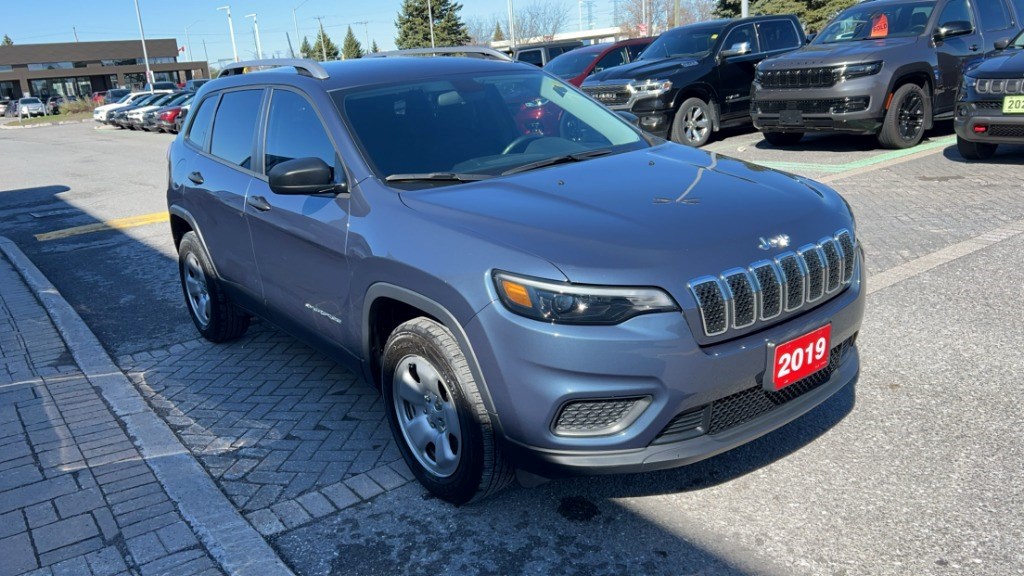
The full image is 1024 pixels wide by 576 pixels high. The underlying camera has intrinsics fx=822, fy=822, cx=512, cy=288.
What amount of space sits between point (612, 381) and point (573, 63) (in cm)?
1401

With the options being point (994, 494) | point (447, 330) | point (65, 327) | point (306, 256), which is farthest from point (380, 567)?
point (65, 327)

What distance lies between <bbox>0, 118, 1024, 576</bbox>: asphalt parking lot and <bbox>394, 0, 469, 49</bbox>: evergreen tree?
212 ft

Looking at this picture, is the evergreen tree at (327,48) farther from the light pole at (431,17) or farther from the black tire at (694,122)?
the black tire at (694,122)

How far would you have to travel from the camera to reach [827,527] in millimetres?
2941

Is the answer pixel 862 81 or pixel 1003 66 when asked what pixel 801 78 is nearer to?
pixel 862 81

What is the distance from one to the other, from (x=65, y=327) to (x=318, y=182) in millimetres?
3451

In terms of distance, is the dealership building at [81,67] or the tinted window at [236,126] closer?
the tinted window at [236,126]

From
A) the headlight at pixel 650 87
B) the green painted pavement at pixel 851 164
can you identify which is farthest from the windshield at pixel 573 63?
the green painted pavement at pixel 851 164

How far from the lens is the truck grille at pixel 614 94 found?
12297 millimetres

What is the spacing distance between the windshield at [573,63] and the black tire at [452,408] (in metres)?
13.0

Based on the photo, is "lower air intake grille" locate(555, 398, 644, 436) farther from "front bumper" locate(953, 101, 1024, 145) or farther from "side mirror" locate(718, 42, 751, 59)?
"side mirror" locate(718, 42, 751, 59)

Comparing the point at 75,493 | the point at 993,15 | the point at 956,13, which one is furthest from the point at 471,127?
the point at 993,15

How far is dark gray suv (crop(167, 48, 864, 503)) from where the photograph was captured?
2.71m

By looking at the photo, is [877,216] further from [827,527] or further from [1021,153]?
[827,527]
